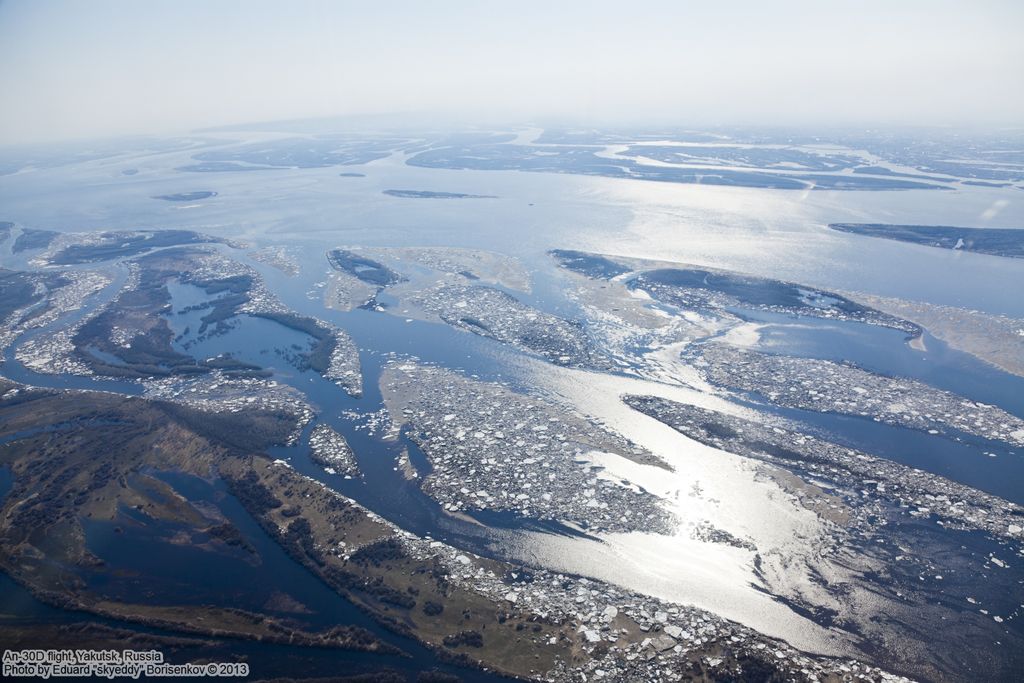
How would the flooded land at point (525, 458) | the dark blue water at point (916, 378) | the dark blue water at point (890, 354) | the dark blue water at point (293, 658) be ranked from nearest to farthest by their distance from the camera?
the dark blue water at point (293, 658), the flooded land at point (525, 458), the dark blue water at point (916, 378), the dark blue water at point (890, 354)

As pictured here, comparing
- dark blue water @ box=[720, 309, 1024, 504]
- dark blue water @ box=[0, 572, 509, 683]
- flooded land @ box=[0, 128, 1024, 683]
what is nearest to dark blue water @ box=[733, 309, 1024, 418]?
dark blue water @ box=[720, 309, 1024, 504]

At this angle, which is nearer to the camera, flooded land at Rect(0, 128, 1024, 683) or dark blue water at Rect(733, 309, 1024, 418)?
flooded land at Rect(0, 128, 1024, 683)

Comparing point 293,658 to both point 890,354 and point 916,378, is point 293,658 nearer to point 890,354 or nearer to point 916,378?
point 916,378

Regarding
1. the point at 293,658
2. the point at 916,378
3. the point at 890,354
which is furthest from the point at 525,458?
the point at 890,354

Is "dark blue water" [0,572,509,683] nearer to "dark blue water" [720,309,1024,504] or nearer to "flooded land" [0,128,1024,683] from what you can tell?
"flooded land" [0,128,1024,683]

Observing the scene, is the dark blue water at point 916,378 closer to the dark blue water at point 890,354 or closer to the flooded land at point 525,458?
the dark blue water at point 890,354

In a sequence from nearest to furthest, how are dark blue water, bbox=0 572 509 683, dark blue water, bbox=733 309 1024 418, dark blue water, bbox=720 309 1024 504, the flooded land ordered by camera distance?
dark blue water, bbox=0 572 509 683, the flooded land, dark blue water, bbox=720 309 1024 504, dark blue water, bbox=733 309 1024 418

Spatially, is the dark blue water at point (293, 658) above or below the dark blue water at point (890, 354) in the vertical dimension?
below

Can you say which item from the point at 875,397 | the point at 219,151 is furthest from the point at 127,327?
the point at 219,151

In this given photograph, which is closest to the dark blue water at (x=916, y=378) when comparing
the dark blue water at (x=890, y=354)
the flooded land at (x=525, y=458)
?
the dark blue water at (x=890, y=354)

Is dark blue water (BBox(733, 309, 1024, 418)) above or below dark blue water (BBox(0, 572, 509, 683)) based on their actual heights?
above

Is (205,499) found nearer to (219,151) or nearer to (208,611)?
(208,611)
